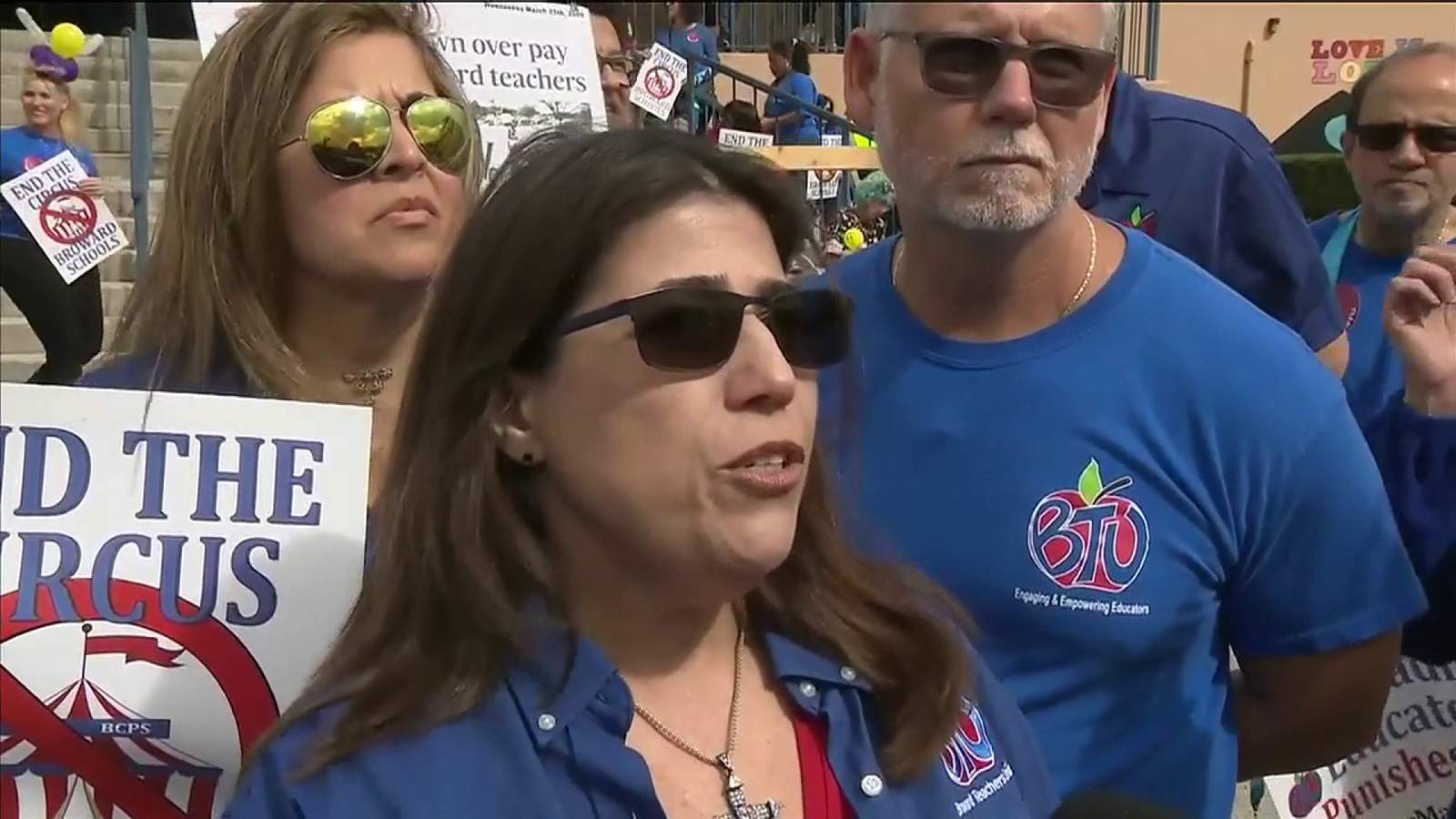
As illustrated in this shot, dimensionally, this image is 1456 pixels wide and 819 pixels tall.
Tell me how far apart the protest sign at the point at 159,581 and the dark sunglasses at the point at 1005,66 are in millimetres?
881

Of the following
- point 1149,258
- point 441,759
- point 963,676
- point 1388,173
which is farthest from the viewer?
point 1388,173

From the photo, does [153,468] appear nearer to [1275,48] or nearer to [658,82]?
[658,82]

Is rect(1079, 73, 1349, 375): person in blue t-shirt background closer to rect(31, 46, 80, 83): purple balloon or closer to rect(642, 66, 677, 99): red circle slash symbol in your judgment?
rect(642, 66, 677, 99): red circle slash symbol

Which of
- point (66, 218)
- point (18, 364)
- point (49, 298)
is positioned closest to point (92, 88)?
point (18, 364)

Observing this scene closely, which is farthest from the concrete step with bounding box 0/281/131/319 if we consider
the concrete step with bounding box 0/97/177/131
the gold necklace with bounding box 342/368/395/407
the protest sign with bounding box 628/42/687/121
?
the gold necklace with bounding box 342/368/395/407

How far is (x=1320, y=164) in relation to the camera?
47.1 feet

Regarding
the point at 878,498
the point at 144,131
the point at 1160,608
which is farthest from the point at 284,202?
the point at 144,131

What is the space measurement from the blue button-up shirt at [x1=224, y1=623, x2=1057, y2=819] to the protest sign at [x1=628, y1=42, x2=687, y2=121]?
615 cm

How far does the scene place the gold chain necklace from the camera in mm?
1669

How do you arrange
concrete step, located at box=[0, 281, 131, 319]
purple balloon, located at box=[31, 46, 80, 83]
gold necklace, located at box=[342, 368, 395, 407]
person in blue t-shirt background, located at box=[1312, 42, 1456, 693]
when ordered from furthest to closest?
concrete step, located at box=[0, 281, 131, 319], purple balloon, located at box=[31, 46, 80, 83], gold necklace, located at box=[342, 368, 395, 407], person in blue t-shirt background, located at box=[1312, 42, 1456, 693]

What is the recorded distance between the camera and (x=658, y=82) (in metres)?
7.79

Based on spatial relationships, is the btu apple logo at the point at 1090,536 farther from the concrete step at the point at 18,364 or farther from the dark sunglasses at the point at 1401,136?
the concrete step at the point at 18,364

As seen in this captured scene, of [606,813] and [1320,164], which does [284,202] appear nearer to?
[606,813]

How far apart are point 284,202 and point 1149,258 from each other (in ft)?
4.39
